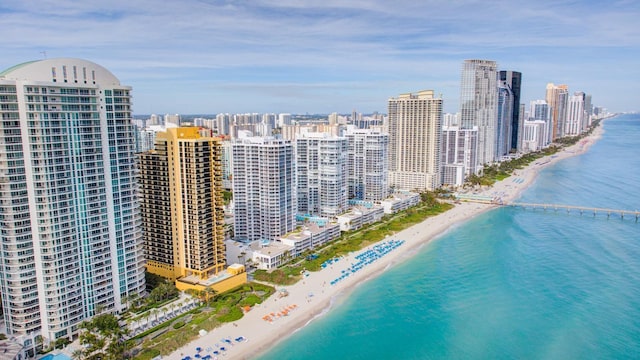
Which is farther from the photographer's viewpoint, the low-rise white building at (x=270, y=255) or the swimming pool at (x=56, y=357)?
the low-rise white building at (x=270, y=255)

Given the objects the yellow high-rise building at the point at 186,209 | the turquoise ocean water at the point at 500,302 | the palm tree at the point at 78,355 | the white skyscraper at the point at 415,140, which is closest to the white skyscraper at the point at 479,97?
the white skyscraper at the point at 415,140

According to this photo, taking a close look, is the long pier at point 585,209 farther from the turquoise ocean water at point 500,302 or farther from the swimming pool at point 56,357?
the swimming pool at point 56,357

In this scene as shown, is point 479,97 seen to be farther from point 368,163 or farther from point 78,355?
point 78,355

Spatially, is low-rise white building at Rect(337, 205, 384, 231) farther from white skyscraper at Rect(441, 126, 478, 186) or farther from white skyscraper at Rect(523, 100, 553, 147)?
white skyscraper at Rect(523, 100, 553, 147)

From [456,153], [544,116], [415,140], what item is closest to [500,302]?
[415,140]

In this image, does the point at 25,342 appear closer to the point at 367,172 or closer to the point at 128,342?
the point at 128,342

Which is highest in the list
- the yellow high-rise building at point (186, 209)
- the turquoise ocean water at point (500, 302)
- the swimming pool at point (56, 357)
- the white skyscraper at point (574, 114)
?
the white skyscraper at point (574, 114)

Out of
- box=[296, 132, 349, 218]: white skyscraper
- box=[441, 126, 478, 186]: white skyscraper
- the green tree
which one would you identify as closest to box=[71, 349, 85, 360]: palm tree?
the green tree

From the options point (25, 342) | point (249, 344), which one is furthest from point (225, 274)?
point (25, 342)
